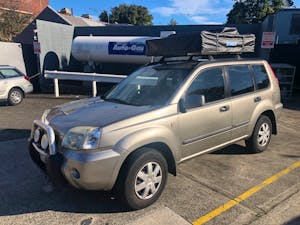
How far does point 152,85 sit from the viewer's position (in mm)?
4324

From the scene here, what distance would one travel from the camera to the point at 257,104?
5.05 meters

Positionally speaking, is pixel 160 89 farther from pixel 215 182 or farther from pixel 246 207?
pixel 246 207

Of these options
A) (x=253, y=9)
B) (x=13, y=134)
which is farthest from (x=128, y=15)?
(x=13, y=134)

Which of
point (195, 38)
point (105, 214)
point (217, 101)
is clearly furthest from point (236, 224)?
point (195, 38)

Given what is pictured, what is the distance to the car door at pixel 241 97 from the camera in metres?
4.65

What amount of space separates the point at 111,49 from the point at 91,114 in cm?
1044

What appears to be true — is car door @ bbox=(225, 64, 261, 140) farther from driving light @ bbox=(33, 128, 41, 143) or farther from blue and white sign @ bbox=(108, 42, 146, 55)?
blue and white sign @ bbox=(108, 42, 146, 55)

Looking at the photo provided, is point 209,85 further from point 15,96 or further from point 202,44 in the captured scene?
point 15,96

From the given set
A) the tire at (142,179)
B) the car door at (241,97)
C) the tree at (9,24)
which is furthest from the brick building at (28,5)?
the tire at (142,179)

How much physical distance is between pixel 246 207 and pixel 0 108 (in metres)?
9.02

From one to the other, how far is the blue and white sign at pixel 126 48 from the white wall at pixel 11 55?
4434 millimetres

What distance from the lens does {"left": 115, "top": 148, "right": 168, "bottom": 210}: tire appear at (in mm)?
3311

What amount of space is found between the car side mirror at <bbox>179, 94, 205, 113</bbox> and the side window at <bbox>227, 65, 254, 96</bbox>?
3.16ft

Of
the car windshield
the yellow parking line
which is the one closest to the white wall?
the car windshield
